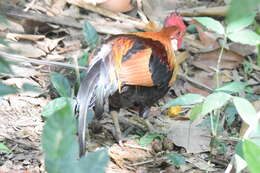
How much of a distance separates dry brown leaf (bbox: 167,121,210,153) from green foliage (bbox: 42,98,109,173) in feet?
9.62

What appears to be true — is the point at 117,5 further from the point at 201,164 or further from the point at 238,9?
the point at 238,9

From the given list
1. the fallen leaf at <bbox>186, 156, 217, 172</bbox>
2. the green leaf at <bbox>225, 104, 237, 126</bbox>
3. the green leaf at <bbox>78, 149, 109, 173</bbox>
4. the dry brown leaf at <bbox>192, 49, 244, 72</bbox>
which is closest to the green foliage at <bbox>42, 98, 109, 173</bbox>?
the green leaf at <bbox>78, 149, 109, 173</bbox>

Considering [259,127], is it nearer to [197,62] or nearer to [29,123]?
[29,123]

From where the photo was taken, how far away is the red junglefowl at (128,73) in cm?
340

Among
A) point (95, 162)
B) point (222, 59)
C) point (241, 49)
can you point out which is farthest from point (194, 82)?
point (95, 162)

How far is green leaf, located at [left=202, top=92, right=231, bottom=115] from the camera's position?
2.42 metres

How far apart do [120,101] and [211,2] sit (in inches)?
101

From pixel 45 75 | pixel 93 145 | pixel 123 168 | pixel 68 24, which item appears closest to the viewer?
pixel 123 168

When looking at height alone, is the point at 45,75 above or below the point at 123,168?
above

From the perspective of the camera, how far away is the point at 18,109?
147 inches

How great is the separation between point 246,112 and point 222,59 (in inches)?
120

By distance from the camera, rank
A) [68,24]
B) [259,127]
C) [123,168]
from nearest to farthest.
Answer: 1. [259,127]
2. [123,168]
3. [68,24]

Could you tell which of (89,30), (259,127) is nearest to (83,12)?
(89,30)

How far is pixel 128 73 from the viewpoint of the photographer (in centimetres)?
344
